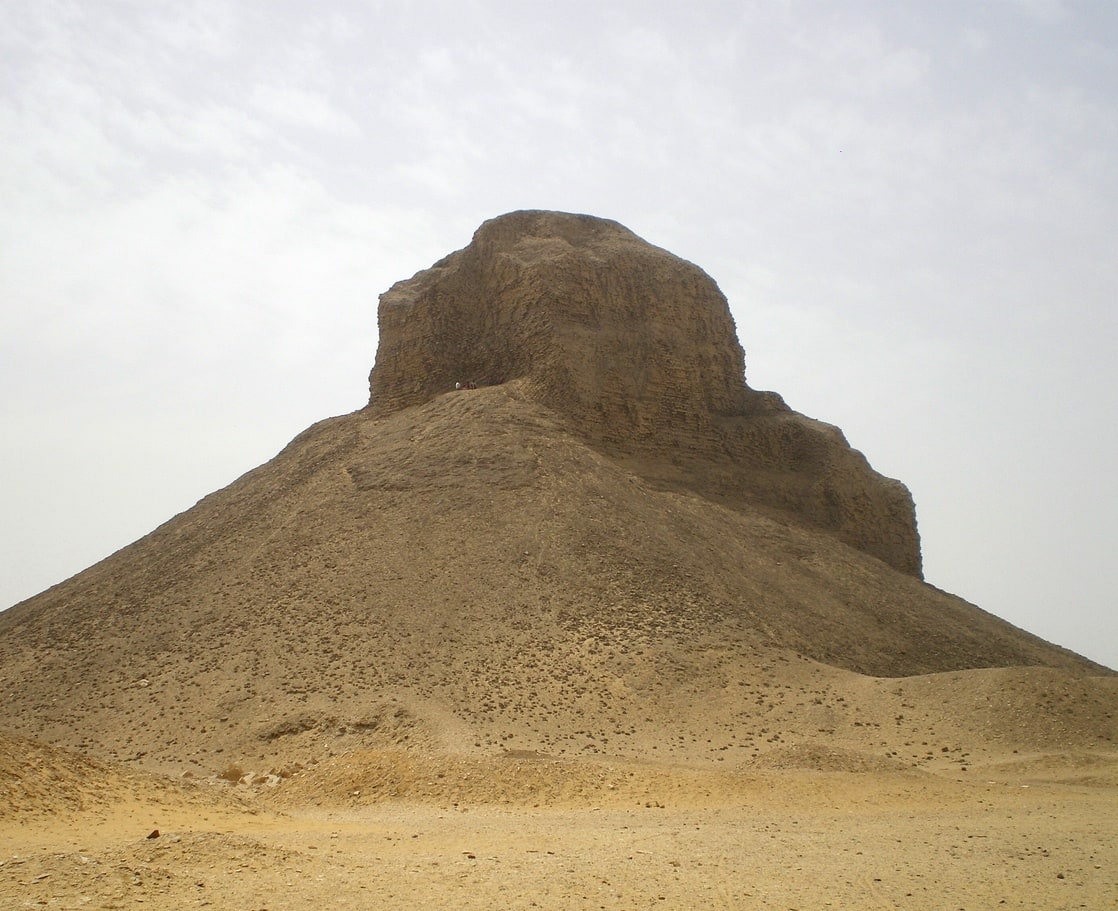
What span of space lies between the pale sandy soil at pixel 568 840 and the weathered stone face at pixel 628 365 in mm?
16049

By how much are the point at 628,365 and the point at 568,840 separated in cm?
2285

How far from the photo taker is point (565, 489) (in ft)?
91.1

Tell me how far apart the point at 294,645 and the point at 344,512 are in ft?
18.9

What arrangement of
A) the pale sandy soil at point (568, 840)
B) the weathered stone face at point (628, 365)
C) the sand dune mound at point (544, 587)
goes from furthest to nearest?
the weathered stone face at point (628, 365) → the sand dune mound at point (544, 587) → the pale sandy soil at point (568, 840)

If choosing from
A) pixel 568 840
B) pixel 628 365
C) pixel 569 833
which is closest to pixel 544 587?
pixel 628 365

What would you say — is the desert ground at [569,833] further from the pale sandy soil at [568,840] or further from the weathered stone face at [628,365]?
the weathered stone face at [628,365]

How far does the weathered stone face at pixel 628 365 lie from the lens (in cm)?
3278

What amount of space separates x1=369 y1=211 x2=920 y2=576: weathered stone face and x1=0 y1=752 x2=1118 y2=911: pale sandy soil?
16.0 meters

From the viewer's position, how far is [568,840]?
12.0m

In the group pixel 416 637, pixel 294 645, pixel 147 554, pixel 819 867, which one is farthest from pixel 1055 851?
pixel 147 554

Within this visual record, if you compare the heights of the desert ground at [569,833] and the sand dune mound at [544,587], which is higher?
the sand dune mound at [544,587]

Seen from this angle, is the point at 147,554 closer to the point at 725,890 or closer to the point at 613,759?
the point at 613,759

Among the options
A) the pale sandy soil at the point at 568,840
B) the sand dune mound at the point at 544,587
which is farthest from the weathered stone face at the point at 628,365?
the pale sandy soil at the point at 568,840

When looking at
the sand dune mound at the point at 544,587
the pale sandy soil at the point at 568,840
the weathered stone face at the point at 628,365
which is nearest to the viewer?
the pale sandy soil at the point at 568,840
